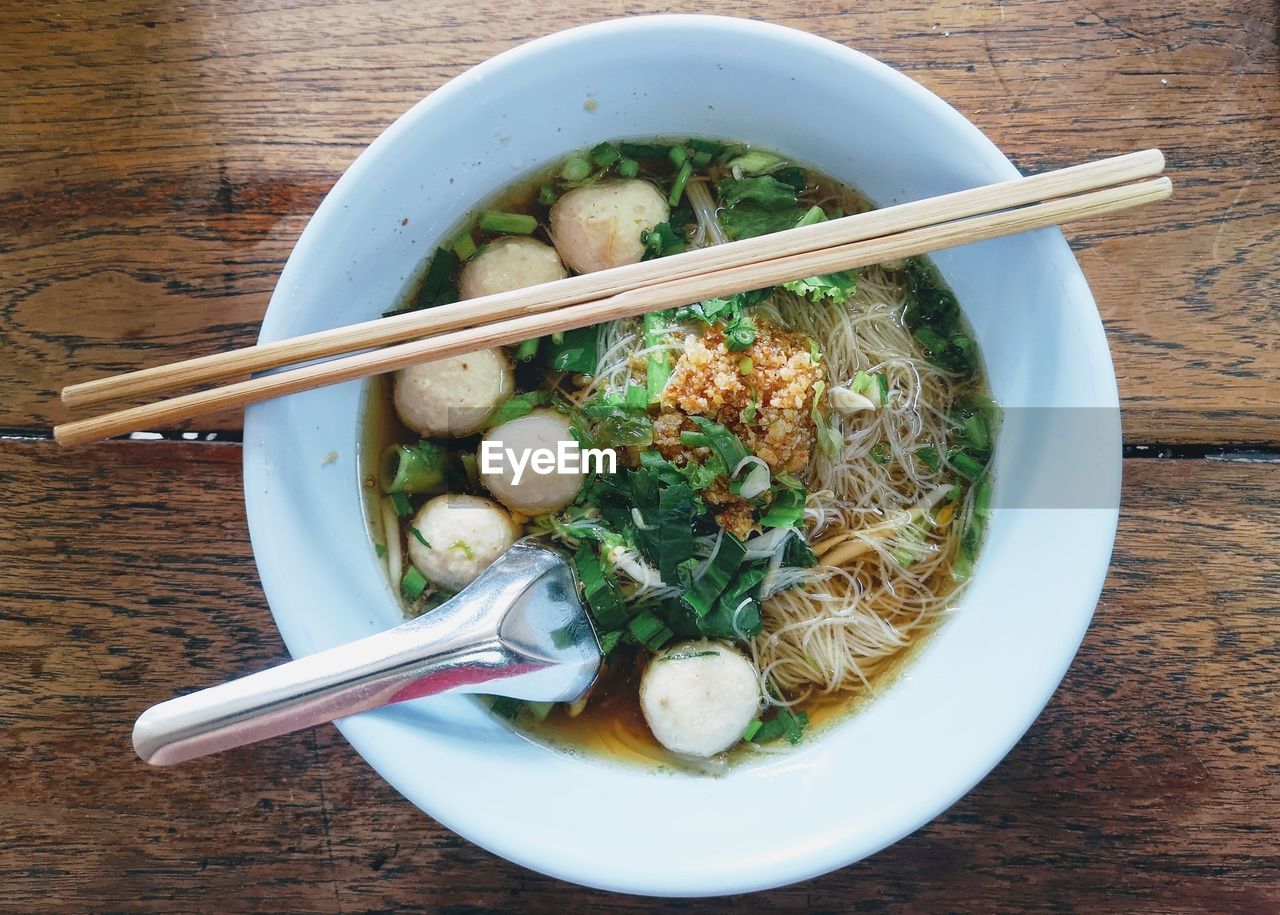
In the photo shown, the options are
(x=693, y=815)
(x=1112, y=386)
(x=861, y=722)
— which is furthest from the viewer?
(x=861, y=722)

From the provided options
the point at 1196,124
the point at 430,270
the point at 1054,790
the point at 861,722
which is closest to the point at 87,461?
the point at 430,270

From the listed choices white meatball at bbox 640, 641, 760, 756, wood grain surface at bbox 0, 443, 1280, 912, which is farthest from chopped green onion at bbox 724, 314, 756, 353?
wood grain surface at bbox 0, 443, 1280, 912

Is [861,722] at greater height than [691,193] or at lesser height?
lesser

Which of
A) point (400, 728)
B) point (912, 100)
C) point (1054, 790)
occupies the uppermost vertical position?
point (912, 100)

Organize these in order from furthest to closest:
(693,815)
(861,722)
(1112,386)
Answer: (861,722), (693,815), (1112,386)

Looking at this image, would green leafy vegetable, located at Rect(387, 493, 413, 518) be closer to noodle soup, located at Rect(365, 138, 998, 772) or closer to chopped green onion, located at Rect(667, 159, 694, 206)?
noodle soup, located at Rect(365, 138, 998, 772)

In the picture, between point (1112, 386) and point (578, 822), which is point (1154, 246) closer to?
point (1112, 386)
